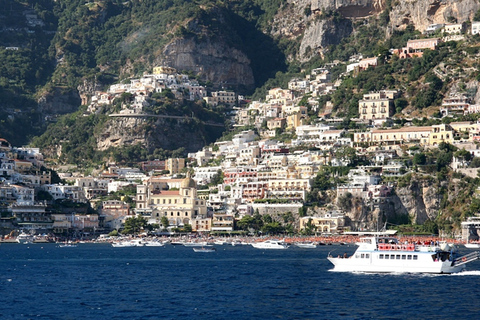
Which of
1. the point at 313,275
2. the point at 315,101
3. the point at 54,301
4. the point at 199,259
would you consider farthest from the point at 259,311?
the point at 315,101

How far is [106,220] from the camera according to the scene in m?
169

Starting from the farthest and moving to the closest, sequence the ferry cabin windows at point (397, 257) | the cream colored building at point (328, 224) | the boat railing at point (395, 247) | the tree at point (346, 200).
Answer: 1. the tree at point (346, 200)
2. the cream colored building at point (328, 224)
3. the boat railing at point (395, 247)
4. the ferry cabin windows at point (397, 257)

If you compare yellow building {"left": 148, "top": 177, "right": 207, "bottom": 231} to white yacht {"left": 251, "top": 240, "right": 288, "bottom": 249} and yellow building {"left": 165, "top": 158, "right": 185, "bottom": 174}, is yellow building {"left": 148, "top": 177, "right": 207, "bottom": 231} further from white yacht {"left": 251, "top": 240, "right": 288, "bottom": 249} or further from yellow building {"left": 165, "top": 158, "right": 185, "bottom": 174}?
white yacht {"left": 251, "top": 240, "right": 288, "bottom": 249}

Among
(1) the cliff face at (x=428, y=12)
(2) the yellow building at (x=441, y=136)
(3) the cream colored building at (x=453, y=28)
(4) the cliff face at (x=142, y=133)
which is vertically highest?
(1) the cliff face at (x=428, y=12)

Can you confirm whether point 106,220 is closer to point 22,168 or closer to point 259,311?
point 22,168

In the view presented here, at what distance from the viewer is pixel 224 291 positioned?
79750mm

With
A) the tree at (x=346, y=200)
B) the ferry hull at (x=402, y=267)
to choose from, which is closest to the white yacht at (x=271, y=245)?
the tree at (x=346, y=200)

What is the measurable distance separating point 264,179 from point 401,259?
8057 cm

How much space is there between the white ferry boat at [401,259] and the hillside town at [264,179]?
5851cm

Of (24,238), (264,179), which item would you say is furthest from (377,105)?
(24,238)

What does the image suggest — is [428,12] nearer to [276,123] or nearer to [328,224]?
[276,123]

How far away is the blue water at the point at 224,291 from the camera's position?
2689 inches

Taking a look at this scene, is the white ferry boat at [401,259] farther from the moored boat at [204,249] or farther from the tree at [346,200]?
the tree at [346,200]

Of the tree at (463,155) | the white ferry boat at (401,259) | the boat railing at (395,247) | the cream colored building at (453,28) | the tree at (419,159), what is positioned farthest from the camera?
the cream colored building at (453,28)
